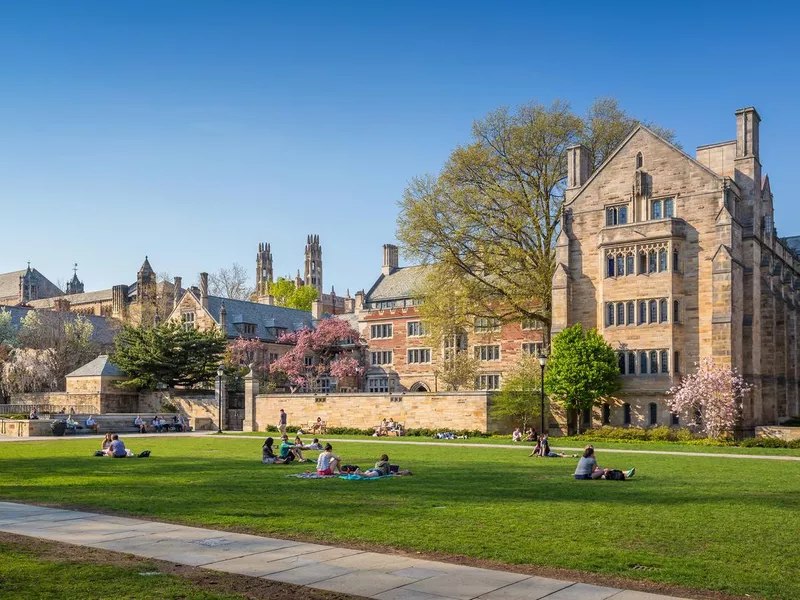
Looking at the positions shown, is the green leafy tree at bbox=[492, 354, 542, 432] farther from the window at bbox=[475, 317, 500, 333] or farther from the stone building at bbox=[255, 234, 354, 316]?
the stone building at bbox=[255, 234, 354, 316]

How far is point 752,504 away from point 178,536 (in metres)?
11.2

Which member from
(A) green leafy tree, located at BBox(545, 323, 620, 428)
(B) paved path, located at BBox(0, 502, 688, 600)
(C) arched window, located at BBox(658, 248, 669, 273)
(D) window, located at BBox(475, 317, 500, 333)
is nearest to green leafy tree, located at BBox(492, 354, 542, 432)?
(A) green leafy tree, located at BBox(545, 323, 620, 428)

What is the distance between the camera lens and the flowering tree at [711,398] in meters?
40.7

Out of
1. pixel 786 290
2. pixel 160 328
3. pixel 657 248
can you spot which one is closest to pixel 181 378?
pixel 160 328

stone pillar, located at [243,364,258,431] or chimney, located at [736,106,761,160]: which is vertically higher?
chimney, located at [736,106,761,160]

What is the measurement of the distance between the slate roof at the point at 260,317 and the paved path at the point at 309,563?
213ft

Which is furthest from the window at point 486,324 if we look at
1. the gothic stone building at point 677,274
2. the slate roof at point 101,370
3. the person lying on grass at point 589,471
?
the person lying on grass at point 589,471

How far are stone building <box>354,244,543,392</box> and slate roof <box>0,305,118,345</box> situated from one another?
2771 centimetres

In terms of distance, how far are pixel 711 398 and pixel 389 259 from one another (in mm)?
47663

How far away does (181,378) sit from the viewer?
63.3 meters

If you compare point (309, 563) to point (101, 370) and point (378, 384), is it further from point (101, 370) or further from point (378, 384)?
point (378, 384)

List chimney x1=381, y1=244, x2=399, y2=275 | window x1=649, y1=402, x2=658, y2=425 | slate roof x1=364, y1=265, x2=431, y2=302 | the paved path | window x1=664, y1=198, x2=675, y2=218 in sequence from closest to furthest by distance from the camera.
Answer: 1. the paved path
2. window x1=649, y1=402, x2=658, y2=425
3. window x1=664, y1=198, x2=675, y2=218
4. slate roof x1=364, y1=265, x2=431, y2=302
5. chimney x1=381, y1=244, x2=399, y2=275

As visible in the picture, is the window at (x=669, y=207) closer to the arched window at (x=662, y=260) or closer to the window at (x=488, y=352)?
the arched window at (x=662, y=260)

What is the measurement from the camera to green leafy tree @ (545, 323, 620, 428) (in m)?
44.0
